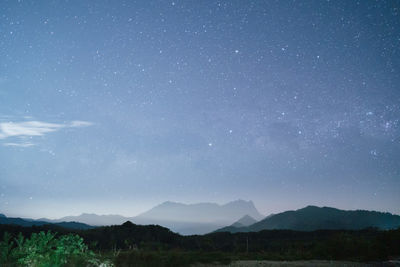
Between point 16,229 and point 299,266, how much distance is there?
130ft

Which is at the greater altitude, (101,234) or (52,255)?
(52,255)

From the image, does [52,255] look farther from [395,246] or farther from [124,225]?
[124,225]

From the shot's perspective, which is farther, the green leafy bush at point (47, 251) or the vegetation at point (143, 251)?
the vegetation at point (143, 251)

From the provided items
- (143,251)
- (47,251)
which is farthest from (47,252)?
(143,251)

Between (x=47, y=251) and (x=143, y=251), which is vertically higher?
(x=47, y=251)

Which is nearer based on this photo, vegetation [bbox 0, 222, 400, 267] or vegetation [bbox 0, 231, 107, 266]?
vegetation [bbox 0, 231, 107, 266]

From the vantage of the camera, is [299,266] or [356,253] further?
[356,253]

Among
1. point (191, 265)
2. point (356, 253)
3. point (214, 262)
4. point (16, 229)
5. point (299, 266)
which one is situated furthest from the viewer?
point (16, 229)

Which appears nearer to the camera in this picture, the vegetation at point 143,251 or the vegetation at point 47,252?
the vegetation at point 47,252

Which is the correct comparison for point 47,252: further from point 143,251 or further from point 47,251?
point 143,251

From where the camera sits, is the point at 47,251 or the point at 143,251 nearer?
the point at 47,251

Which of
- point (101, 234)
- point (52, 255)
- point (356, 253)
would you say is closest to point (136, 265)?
point (52, 255)

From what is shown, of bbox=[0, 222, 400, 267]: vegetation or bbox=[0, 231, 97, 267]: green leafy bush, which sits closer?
bbox=[0, 231, 97, 267]: green leafy bush

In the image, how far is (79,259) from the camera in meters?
7.39
